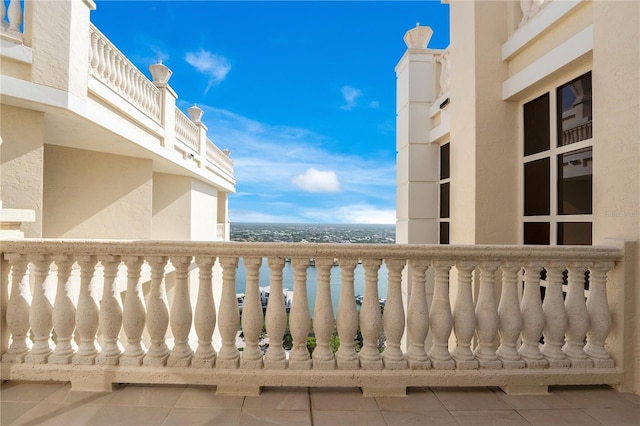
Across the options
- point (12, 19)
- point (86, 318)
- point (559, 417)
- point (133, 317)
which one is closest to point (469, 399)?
point (559, 417)

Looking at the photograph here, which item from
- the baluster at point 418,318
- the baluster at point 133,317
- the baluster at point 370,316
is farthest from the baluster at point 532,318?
the baluster at point 133,317

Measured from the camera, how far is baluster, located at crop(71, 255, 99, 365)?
190cm

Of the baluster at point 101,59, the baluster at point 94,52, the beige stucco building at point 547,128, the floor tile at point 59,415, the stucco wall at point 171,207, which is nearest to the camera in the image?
the floor tile at point 59,415

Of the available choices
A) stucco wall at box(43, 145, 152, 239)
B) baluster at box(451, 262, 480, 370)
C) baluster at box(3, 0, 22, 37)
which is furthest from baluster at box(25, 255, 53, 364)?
stucco wall at box(43, 145, 152, 239)

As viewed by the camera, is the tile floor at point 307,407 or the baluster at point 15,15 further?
the baluster at point 15,15

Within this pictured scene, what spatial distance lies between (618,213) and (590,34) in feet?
4.83

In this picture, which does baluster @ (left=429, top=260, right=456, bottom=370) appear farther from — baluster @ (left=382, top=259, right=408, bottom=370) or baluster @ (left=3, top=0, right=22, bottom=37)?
baluster @ (left=3, top=0, right=22, bottom=37)

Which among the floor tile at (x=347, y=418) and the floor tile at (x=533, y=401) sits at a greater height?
the floor tile at (x=347, y=418)

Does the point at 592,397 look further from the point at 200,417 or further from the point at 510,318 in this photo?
the point at 200,417

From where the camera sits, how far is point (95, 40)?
14.4 ft

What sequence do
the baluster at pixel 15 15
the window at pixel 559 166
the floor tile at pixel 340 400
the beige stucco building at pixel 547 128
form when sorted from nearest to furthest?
the floor tile at pixel 340 400 < the beige stucco building at pixel 547 128 < the window at pixel 559 166 < the baluster at pixel 15 15

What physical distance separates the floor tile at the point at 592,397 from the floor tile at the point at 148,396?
248 centimetres

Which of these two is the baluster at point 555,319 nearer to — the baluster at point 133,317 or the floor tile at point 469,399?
the floor tile at point 469,399

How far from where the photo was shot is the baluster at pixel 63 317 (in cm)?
191
